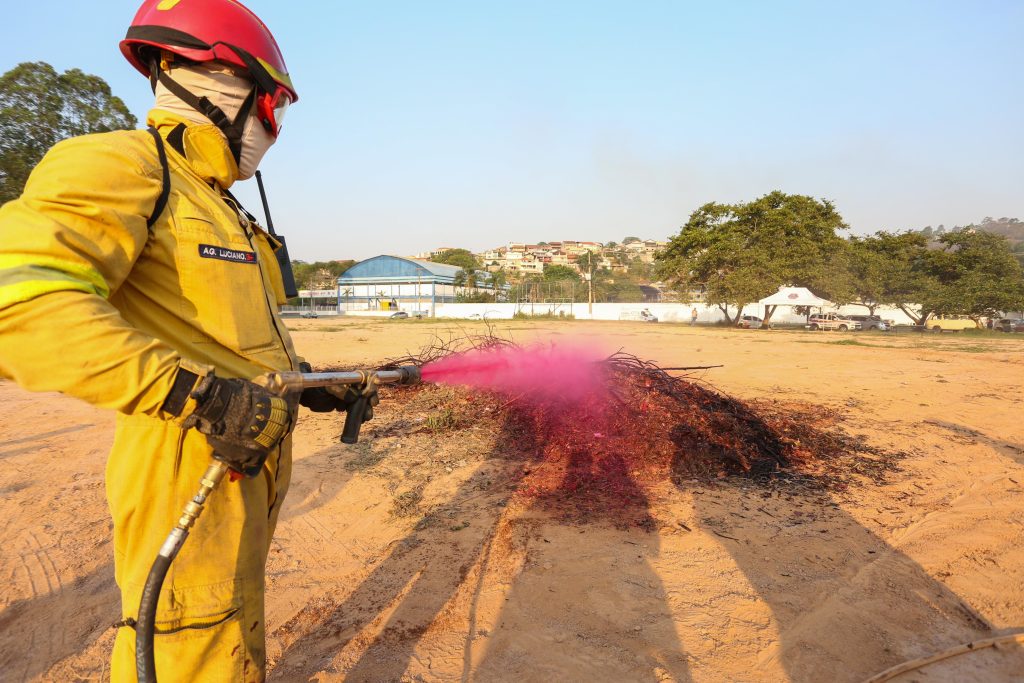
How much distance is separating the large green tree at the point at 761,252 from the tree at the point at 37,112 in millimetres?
34238

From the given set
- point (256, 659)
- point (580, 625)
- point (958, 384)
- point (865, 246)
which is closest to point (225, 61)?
point (256, 659)

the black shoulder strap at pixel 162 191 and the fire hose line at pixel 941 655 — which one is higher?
the black shoulder strap at pixel 162 191

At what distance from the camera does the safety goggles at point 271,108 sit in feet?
5.84

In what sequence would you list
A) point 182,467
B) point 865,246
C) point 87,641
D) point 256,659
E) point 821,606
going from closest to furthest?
point 182,467 → point 256,659 → point 87,641 → point 821,606 → point 865,246

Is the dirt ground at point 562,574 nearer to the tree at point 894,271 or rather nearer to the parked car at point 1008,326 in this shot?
the tree at point 894,271

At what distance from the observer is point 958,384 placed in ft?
33.6

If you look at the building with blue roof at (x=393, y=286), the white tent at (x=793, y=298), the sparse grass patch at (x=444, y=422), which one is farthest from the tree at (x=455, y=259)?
the sparse grass patch at (x=444, y=422)

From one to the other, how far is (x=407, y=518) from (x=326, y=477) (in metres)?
1.29

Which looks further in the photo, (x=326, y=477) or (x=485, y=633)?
(x=326, y=477)

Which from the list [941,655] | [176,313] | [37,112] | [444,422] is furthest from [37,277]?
[37,112]

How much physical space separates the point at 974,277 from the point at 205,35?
41.2 m

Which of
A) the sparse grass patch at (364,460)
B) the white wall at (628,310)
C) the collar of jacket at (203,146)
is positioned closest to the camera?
the collar of jacket at (203,146)

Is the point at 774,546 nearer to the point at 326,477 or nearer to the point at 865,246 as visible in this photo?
the point at 326,477

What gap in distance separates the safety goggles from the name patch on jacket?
54 centimetres
